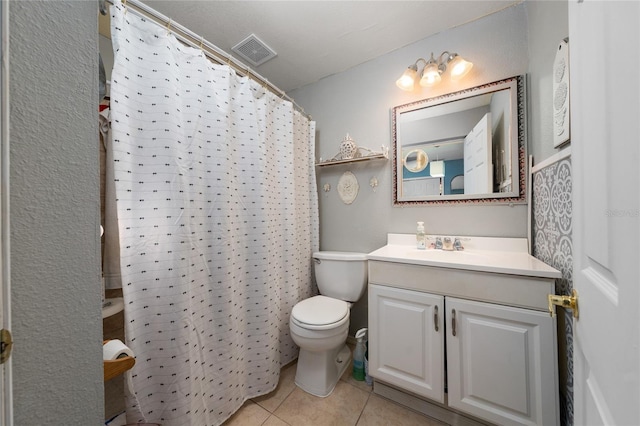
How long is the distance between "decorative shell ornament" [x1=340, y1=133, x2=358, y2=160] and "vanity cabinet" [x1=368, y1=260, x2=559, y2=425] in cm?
89

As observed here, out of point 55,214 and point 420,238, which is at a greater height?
point 55,214

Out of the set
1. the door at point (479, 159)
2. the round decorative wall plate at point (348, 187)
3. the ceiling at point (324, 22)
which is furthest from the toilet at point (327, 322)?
the ceiling at point (324, 22)

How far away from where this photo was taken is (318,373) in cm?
135

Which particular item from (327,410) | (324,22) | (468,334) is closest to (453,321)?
(468,334)

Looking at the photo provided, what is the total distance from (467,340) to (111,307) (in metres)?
1.59

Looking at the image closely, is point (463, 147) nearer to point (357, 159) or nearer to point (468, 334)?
point (357, 159)

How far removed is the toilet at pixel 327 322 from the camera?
1.27 meters

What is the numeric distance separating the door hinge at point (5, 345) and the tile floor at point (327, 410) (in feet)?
4.05

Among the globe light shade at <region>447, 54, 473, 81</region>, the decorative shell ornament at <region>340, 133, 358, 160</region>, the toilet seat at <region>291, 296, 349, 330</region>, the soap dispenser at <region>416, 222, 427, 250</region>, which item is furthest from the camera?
→ the decorative shell ornament at <region>340, 133, 358, 160</region>

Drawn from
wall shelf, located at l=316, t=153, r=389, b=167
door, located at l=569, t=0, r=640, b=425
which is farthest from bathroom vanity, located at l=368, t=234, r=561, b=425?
wall shelf, located at l=316, t=153, r=389, b=167

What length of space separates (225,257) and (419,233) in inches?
48.4

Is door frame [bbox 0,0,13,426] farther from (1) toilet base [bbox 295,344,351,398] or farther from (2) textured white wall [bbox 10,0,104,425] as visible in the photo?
(1) toilet base [bbox 295,344,351,398]

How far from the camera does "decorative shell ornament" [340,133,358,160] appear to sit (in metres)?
1.75

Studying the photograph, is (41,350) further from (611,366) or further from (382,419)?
(382,419)
